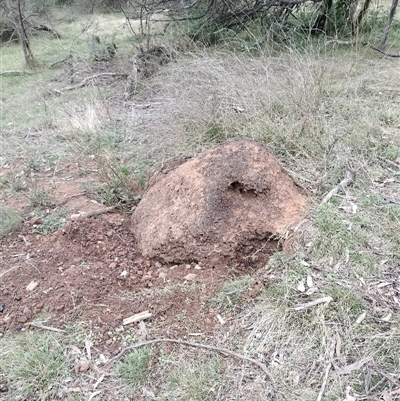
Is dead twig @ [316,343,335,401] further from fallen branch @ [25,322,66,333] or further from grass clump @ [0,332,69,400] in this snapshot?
fallen branch @ [25,322,66,333]

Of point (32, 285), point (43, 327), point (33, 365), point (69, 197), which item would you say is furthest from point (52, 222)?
point (33, 365)

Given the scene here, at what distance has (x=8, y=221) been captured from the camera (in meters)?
3.07

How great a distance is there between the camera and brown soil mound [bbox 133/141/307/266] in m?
2.56

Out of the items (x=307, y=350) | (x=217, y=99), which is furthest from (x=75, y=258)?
(x=217, y=99)

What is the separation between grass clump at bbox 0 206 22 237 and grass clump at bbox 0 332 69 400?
1.07 m

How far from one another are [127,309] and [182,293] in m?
0.30

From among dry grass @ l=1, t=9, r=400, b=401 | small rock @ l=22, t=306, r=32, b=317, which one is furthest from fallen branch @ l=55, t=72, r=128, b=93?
small rock @ l=22, t=306, r=32, b=317

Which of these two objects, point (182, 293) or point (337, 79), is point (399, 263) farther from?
point (337, 79)

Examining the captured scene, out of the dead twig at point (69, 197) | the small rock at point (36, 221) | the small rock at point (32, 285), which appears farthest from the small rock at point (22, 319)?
the dead twig at point (69, 197)

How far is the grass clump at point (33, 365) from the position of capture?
75.7 inches

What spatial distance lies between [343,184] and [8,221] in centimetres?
244

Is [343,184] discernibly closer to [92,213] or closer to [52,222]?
[92,213]

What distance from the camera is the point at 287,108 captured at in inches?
153

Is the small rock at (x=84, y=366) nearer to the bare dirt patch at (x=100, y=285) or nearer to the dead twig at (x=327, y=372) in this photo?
the bare dirt patch at (x=100, y=285)
